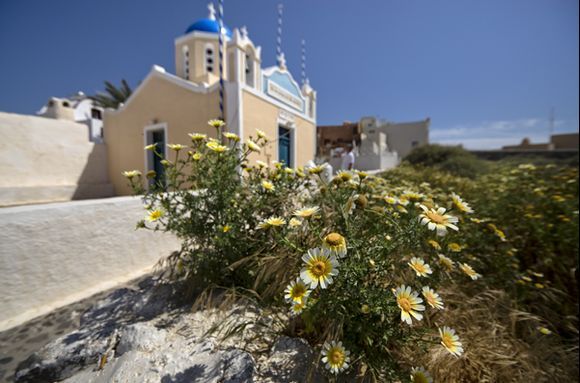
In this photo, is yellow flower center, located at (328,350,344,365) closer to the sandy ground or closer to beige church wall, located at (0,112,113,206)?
the sandy ground

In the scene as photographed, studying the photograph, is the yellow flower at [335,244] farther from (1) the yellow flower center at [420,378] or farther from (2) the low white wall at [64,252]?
(2) the low white wall at [64,252]

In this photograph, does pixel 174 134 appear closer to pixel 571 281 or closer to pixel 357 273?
pixel 357 273

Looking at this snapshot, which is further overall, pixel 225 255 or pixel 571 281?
pixel 571 281

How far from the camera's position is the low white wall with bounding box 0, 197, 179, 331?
197 centimetres

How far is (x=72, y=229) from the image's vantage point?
2297mm

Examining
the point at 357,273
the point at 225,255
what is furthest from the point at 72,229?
the point at 357,273

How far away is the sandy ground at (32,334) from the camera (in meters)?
1.56

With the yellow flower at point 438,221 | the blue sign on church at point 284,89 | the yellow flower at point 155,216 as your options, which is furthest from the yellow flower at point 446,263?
the blue sign on church at point 284,89

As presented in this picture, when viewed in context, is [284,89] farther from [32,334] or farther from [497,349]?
[497,349]

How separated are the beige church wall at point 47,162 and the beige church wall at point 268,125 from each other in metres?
5.52

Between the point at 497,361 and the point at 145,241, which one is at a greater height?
the point at 145,241

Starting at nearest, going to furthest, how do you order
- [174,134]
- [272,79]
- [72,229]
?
[72,229] < [174,134] < [272,79]

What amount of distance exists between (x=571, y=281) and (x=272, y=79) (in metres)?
7.25

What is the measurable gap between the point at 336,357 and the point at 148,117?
620 cm
